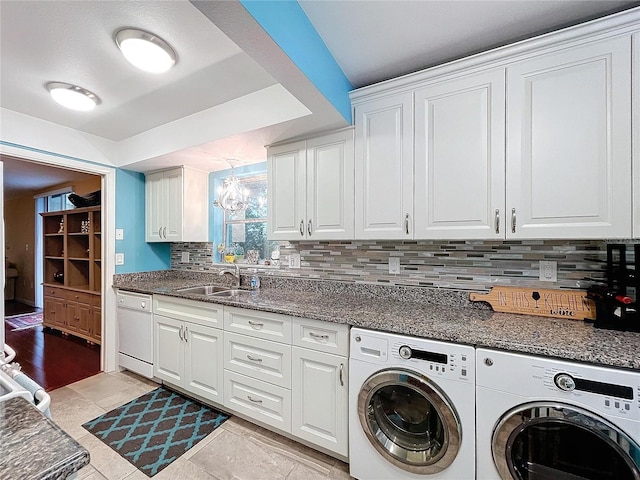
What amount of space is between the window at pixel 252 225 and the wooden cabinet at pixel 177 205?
0.32 metres

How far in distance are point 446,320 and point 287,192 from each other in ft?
4.49

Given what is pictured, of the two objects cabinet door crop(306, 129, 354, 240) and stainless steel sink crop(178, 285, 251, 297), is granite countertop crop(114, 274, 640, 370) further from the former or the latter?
cabinet door crop(306, 129, 354, 240)

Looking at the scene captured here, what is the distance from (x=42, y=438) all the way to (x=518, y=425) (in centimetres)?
153

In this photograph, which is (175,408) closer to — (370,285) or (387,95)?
(370,285)

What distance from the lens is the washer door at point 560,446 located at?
1028mm

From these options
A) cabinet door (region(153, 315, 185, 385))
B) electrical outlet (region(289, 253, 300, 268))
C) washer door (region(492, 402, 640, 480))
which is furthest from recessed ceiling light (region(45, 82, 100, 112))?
washer door (region(492, 402, 640, 480))

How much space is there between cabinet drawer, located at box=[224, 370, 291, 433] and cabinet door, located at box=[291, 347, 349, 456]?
7 centimetres

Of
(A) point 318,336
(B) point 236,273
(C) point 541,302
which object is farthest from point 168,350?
(C) point 541,302

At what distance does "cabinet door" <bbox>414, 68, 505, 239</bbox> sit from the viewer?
4.96ft

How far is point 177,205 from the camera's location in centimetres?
294

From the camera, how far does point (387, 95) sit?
5.82ft

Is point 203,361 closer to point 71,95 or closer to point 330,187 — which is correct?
point 330,187

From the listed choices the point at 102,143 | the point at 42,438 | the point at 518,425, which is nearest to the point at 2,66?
the point at 102,143

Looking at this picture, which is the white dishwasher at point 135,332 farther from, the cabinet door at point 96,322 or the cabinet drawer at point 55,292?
the cabinet drawer at point 55,292
